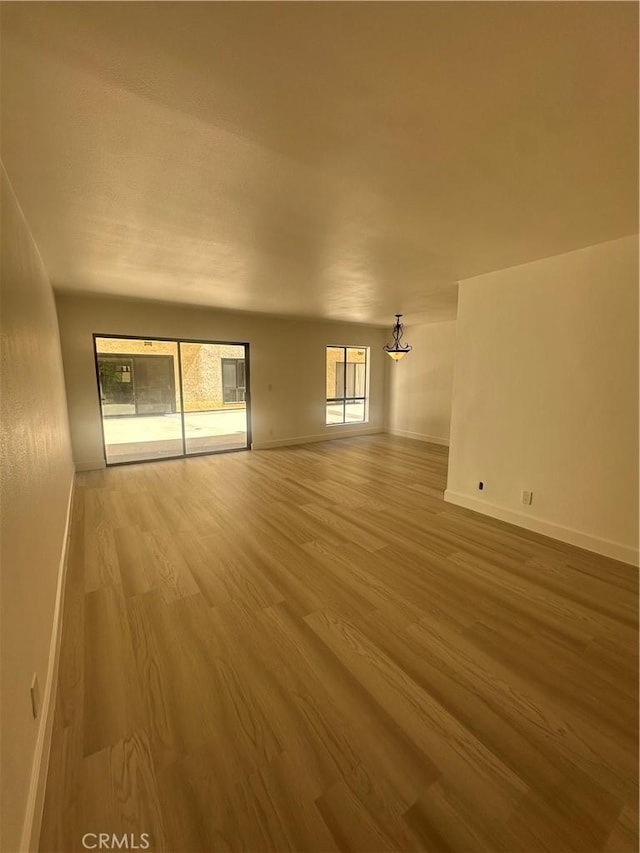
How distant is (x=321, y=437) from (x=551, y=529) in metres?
5.11

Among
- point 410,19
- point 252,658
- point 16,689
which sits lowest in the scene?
point 252,658

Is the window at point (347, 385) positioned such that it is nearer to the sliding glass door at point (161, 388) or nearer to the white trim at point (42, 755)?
the sliding glass door at point (161, 388)

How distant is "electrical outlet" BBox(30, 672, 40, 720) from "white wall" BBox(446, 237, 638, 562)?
3.80 meters

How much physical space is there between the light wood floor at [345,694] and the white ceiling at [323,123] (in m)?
2.53

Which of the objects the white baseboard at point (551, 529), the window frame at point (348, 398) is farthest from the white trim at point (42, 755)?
the window frame at point (348, 398)

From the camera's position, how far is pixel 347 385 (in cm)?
845

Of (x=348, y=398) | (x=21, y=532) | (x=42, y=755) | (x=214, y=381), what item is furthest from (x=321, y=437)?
(x=42, y=755)

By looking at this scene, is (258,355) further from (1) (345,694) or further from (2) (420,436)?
(1) (345,694)

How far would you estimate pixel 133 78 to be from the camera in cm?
123

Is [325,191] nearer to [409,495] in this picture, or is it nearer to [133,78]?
[133,78]

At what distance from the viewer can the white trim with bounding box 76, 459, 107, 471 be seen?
17.5ft

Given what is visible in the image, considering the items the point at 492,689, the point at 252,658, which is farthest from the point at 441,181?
the point at 252,658

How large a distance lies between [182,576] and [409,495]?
285 cm

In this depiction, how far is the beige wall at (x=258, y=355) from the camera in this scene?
518cm
